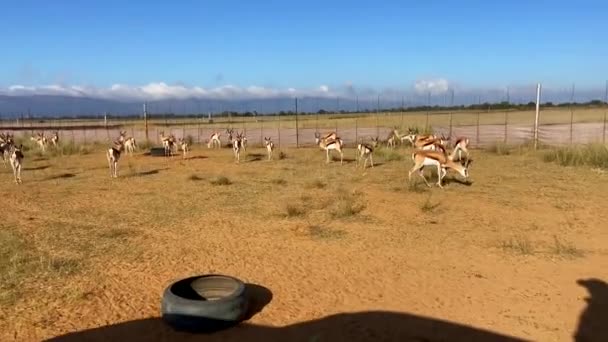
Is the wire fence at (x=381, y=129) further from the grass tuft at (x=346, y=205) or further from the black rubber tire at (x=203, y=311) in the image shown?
the black rubber tire at (x=203, y=311)

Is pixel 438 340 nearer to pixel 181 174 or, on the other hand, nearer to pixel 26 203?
pixel 26 203

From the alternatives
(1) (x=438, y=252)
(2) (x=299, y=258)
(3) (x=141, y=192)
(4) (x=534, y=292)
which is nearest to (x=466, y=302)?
(4) (x=534, y=292)

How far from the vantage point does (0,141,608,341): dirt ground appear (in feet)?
25.0

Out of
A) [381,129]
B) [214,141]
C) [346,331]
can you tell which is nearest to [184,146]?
[214,141]

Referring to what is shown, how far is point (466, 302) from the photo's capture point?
8.29m

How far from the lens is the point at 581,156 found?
24156 mm

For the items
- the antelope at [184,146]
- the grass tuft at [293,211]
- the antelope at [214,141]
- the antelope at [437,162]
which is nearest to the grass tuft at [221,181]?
the grass tuft at [293,211]

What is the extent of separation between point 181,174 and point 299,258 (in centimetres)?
1344

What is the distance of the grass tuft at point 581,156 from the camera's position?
2347 cm

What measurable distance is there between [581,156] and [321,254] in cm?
1796

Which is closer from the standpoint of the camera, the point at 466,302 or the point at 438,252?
the point at 466,302

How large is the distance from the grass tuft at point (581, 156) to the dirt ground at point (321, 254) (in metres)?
3.73

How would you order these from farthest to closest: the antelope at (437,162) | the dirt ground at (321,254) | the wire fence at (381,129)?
the wire fence at (381,129) < the antelope at (437,162) < the dirt ground at (321,254)

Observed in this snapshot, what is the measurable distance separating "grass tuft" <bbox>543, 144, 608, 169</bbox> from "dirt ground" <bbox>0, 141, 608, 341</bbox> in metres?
3.73
